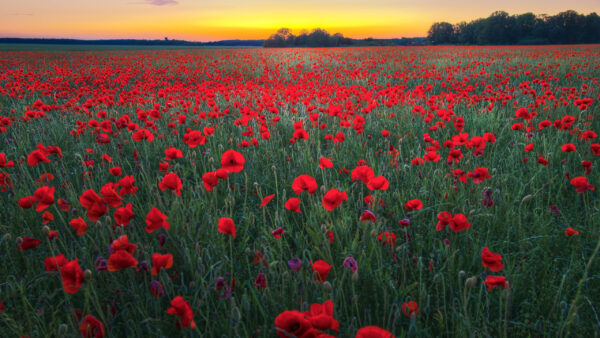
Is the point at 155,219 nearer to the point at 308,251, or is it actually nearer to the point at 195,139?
the point at 308,251

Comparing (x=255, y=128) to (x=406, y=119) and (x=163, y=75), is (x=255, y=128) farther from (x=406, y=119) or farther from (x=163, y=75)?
(x=163, y=75)

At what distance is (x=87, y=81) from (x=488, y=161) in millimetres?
10834

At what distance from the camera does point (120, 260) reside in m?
1.19

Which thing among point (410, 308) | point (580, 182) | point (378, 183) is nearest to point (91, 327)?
point (410, 308)

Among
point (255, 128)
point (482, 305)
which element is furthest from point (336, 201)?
point (255, 128)

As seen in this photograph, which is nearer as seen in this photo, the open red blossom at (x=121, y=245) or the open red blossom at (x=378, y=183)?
the open red blossom at (x=121, y=245)

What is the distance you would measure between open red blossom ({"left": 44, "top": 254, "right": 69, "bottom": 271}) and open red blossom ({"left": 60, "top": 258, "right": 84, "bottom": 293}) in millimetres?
191

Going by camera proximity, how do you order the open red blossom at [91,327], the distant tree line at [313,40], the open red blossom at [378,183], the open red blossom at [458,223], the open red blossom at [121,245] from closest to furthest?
1. the open red blossom at [91,327]
2. the open red blossom at [121,245]
3. the open red blossom at [458,223]
4. the open red blossom at [378,183]
5. the distant tree line at [313,40]

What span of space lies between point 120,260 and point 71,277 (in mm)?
168

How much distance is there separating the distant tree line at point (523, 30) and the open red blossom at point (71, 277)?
231ft

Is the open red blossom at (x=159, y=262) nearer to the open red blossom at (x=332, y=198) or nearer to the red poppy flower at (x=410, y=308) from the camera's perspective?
the open red blossom at (x=332, y=198)

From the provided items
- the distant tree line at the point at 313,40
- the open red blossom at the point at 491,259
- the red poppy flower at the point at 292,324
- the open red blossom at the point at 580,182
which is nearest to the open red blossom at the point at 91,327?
the red poppy flower at the point at 292,324

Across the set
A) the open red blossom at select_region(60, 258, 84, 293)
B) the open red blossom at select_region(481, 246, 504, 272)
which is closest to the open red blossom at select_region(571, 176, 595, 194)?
the open red blossom at select_region(481, 246, 504, 272)

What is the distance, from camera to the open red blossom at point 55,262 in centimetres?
134
